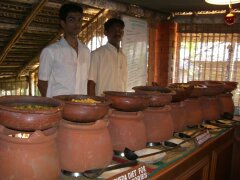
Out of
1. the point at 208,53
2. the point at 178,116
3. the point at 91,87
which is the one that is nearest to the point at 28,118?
the point at 178,116

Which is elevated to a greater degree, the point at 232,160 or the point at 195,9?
the point at 195,9

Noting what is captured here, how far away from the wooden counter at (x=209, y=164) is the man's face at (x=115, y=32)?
1248 millimetres

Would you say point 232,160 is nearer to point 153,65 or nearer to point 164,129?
point 164,129

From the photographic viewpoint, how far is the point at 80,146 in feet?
3.57

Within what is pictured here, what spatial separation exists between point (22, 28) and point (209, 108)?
2965 millimetres

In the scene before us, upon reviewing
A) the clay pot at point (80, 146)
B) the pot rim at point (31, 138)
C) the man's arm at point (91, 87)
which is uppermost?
the man's arm at point (91, 87)

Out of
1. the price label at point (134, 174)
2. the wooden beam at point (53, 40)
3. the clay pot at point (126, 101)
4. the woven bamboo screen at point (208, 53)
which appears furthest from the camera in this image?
the wooden beam at point (53, 40)

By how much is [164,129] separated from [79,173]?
585mm

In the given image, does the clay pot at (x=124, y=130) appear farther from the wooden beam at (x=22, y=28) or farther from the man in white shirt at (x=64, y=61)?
the wooden beam at (x=22, y=28)

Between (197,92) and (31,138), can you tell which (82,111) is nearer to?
(31,138)

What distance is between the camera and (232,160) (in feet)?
8.40

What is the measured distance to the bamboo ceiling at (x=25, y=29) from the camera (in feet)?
12.3

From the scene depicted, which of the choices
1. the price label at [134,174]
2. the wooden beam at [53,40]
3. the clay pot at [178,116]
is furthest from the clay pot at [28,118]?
the wooden beam at [53,40]

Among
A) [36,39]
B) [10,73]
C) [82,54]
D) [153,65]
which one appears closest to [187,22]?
[153,65]
